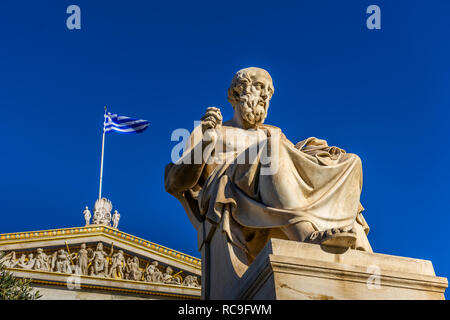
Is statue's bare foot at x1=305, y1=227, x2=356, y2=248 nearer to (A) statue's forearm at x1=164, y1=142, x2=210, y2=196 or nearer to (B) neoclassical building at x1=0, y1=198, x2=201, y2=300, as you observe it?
(A) statue's forearm at x1=164, y1=142, x2=210, y2=196

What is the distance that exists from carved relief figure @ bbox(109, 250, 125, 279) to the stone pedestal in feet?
78.2

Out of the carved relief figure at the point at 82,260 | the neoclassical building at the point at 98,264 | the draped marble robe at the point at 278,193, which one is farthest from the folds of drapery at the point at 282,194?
the carved relief figure at the point at 82,260

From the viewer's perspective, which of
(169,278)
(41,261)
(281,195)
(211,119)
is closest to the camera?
(281,195)

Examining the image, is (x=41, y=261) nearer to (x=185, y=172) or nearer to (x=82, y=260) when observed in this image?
(x=82, y=260)

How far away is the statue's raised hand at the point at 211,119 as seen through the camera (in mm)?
4441

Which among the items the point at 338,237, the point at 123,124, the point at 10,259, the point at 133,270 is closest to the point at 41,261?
the point at 10,259

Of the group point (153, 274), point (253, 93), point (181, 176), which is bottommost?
point (181, 176)

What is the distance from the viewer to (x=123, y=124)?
2603cm

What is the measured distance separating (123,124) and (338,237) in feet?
76.5

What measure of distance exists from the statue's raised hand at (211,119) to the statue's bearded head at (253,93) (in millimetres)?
491

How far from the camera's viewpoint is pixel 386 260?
135 inches

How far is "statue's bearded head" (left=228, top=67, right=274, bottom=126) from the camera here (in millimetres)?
4953

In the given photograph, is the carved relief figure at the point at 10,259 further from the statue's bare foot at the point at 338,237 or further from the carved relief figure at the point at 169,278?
the statue's bare foot at the point at 338,237
